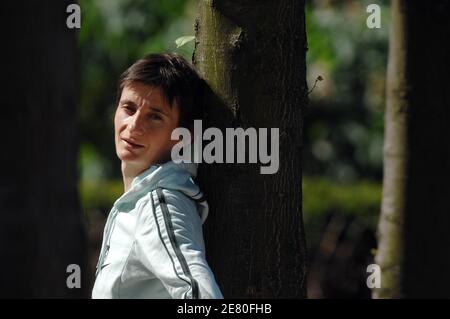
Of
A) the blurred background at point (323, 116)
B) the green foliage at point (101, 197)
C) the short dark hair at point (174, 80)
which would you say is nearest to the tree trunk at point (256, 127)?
the short dark hair at point (174, 80)

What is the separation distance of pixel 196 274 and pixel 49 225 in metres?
1.22

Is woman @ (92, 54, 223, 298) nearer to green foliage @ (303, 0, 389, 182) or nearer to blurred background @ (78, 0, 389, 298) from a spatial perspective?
blurred background @ (78, 0, 389, 298)

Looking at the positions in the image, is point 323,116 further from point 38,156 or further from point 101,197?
point 38,156

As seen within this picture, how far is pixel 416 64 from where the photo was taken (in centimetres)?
525

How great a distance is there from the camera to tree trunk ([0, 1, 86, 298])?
379cm

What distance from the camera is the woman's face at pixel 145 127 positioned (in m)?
3.28

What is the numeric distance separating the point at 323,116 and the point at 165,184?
10234mm

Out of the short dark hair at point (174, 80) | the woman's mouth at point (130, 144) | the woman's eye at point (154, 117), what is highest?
the short dark hair at point (174, 80)

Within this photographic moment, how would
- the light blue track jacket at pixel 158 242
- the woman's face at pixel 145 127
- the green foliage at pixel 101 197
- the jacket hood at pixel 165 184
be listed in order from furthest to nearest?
the green foliage at pixel 101 197 < the woman's face at pixel 145 127 < the jacket hood at pixel 165 184 < the light blue track jacket at pixel 158 242

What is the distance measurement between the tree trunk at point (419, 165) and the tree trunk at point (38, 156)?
195 cm

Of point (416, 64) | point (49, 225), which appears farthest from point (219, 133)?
point (416, 64)

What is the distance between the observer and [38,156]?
12.7ft

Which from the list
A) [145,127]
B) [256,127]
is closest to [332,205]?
[256,127]

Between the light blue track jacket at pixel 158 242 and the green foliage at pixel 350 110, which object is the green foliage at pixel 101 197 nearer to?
the green foliage at pixel 350 110
